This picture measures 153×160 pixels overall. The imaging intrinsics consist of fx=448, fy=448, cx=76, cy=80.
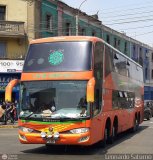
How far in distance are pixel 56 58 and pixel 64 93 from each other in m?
1.28

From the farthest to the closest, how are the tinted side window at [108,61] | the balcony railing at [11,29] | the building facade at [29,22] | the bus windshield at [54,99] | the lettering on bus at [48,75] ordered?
the building facade at [29,22]
the balcony railing at [11,29]
the tinted side window at [108,61]
the lettering on bus at [48,75]
the bus windshield at [54,99]

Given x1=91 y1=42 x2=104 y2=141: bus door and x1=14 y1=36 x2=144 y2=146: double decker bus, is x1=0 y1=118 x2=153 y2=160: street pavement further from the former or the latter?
x1=91 y1=42 x2=104 y2=141: bus door

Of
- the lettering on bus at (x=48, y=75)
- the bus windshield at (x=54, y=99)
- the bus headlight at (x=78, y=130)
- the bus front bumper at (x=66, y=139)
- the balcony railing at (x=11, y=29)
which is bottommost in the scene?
the bus front bumper at (x=66, y=139)

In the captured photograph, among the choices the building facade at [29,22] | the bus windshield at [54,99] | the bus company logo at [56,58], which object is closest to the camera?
the bus windshield at [54,99]

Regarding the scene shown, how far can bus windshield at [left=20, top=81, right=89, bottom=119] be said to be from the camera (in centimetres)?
1424

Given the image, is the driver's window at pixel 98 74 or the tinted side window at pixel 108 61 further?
the tinted side window at pixel 108 61

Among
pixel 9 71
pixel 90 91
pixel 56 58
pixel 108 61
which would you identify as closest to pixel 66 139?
pixel 90 91

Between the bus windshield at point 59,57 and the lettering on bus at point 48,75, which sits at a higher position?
the bus windshield at point 59,57

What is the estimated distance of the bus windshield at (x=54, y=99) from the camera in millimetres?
14242

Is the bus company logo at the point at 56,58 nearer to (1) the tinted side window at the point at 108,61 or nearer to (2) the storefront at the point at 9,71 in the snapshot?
(1) the tinted side window at the point at 108,61

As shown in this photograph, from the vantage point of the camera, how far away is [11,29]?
3528cm

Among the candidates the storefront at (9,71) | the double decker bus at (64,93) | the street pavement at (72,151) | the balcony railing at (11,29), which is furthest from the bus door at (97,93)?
the storefront at (9,71)

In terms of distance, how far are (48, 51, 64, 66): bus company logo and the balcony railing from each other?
819 inches

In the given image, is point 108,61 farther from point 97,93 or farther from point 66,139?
point 66,139
